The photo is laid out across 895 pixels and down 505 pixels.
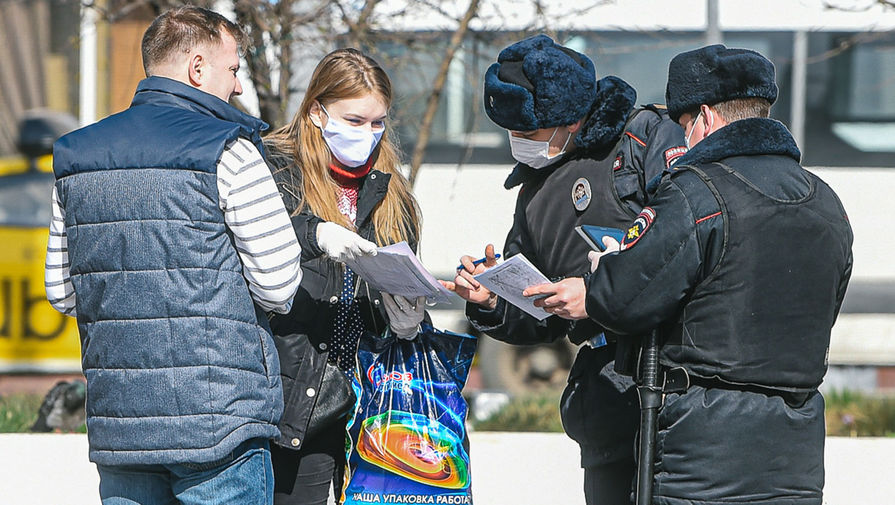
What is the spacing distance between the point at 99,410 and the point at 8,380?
546 cm

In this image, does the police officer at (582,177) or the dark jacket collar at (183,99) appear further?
the police officer at (582,177)

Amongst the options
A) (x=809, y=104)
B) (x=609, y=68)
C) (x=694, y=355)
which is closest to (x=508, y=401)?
(x=609, y=68)

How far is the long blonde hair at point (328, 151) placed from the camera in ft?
9.52

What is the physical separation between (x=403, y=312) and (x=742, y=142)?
3.30 feet

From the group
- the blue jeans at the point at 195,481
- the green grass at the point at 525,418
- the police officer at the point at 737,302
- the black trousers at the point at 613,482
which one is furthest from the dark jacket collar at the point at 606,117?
the green grass at the point at 525,418

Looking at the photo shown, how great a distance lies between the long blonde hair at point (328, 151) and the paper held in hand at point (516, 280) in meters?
0.34

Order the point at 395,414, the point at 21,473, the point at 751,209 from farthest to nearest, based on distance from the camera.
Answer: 1. the point at 21,473
2. the point at 395,414
3. the point at 751,209

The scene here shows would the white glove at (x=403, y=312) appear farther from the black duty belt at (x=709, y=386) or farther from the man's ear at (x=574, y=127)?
the black duty belt at (x=709, y=386)

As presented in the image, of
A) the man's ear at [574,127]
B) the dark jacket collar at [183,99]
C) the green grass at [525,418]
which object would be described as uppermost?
the dark jacket collar at [183,99]

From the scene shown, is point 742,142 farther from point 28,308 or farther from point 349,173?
point 28,308

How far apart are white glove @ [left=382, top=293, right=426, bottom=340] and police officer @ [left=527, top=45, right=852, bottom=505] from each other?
618mm

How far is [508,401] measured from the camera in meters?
6.52

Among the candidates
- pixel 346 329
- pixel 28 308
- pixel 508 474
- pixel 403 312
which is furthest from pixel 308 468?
pixel 28 308

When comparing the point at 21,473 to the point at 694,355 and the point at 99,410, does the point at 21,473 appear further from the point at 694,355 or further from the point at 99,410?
the point at 694,355
